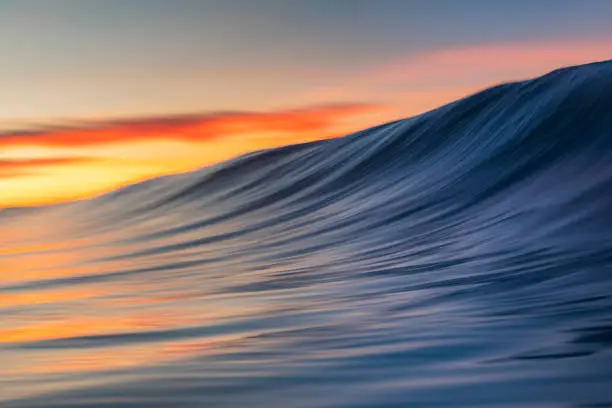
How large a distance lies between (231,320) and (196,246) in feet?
16.4

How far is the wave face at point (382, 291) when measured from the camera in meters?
2.19

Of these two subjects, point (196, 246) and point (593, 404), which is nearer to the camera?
point (593, 404)

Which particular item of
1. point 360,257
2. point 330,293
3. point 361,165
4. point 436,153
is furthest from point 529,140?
point 330,293

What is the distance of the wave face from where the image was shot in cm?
219

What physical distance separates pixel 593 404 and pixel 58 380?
4.35 ft

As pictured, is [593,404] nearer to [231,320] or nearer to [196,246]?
[231,320]

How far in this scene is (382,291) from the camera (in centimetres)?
397

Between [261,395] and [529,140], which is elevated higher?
[529,140]

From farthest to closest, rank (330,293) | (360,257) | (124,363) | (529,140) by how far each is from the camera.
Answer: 1. (529,140)
2. (360,257)
3. (330,293)
4. (124,363)

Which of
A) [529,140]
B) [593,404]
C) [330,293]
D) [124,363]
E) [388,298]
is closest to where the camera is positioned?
[593,404]

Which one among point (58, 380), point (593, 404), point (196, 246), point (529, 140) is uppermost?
point (529, 140)

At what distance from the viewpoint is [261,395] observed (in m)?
2.11

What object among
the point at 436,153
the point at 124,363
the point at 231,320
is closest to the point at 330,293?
the point at 231,320

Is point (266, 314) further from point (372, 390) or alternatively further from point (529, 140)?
point (529, 140)
